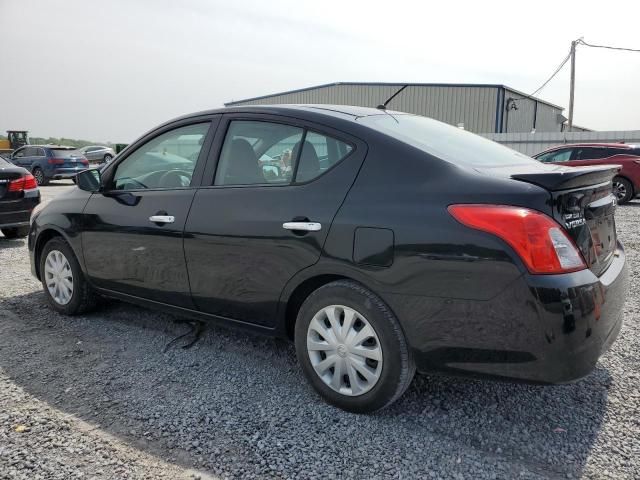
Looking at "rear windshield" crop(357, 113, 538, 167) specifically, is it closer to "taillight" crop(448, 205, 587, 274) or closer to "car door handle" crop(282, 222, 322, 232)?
"taillight" crop(448, 205, 587, 274)

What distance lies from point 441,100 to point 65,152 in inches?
814

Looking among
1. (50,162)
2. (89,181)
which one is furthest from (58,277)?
(50,162)

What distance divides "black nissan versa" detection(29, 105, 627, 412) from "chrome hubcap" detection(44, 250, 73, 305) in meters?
0.67

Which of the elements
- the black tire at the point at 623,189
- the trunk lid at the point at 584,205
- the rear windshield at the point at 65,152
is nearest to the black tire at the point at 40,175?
the rear windshield at the point at 65,152

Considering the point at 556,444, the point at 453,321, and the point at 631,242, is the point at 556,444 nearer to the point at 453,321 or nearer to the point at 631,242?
the point at 453,321

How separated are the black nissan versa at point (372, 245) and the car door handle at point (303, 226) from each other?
1 centimetres

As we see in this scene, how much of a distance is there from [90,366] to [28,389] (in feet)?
1.26

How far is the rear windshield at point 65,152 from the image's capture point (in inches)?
758

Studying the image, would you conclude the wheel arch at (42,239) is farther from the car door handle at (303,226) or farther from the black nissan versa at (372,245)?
the car door handle at (303,226)

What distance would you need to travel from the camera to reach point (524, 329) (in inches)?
86.5

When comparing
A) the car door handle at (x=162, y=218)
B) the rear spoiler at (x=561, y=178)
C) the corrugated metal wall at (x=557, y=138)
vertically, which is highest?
the corrugated metal wall at (x=557, y=138)

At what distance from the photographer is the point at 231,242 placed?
3.04 metres

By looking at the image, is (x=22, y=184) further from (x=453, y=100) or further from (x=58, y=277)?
(x=453, y=100)

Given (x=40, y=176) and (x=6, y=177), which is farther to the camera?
(x=40, y=176)
